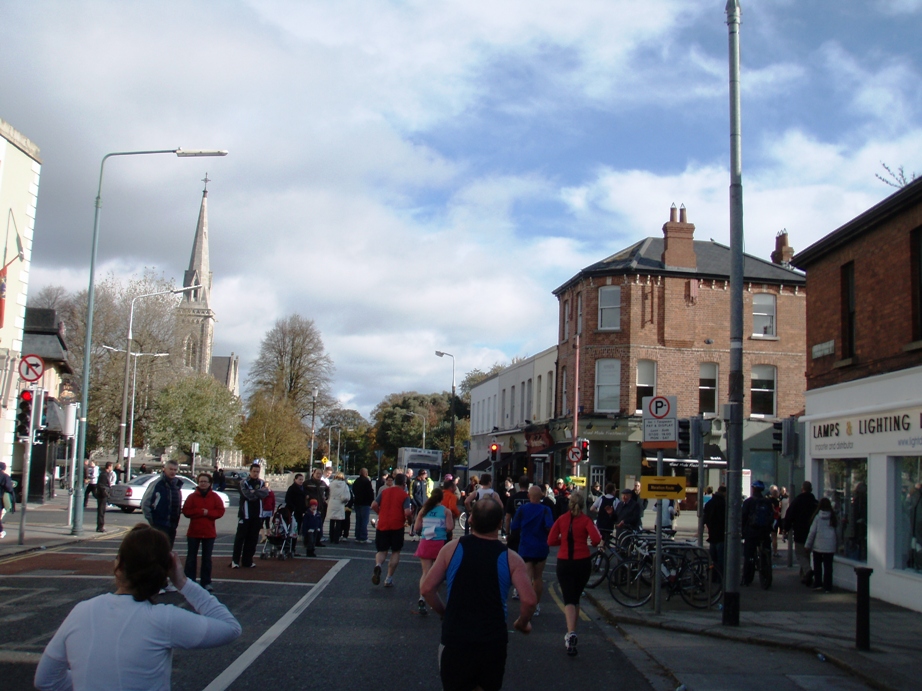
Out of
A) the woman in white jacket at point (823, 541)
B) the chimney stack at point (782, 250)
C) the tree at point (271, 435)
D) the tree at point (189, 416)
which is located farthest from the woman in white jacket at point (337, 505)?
the tree at point (271, 435)

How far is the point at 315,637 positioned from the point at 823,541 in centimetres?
926

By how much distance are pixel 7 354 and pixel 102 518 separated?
6066mm

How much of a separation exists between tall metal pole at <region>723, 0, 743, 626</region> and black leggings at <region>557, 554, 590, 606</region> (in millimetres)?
2464

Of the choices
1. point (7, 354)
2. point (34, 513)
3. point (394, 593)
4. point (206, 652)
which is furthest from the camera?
point (34, 513)

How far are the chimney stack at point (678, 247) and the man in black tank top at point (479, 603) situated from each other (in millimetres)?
35283

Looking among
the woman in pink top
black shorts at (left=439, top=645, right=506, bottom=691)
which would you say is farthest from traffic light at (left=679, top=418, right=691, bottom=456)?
black shorts at (left=439, top=645, right=506, bottom=691)

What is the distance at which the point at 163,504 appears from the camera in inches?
497

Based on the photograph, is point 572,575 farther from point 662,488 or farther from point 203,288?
point 203,288

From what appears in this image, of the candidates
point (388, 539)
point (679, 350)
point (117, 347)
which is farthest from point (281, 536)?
point (117, 347)

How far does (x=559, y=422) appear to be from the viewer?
42469mm

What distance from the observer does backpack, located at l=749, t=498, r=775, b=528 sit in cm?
1588

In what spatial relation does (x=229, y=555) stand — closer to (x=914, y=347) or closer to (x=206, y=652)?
(x=206, y=652)

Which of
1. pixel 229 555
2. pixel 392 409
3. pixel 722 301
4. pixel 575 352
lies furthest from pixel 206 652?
pixel 392 409

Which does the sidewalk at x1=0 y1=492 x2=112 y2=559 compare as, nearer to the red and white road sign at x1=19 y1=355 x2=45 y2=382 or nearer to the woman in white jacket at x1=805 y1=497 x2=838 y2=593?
the red and white road sign at x1=19 y1=355 x2=45 y2=382
